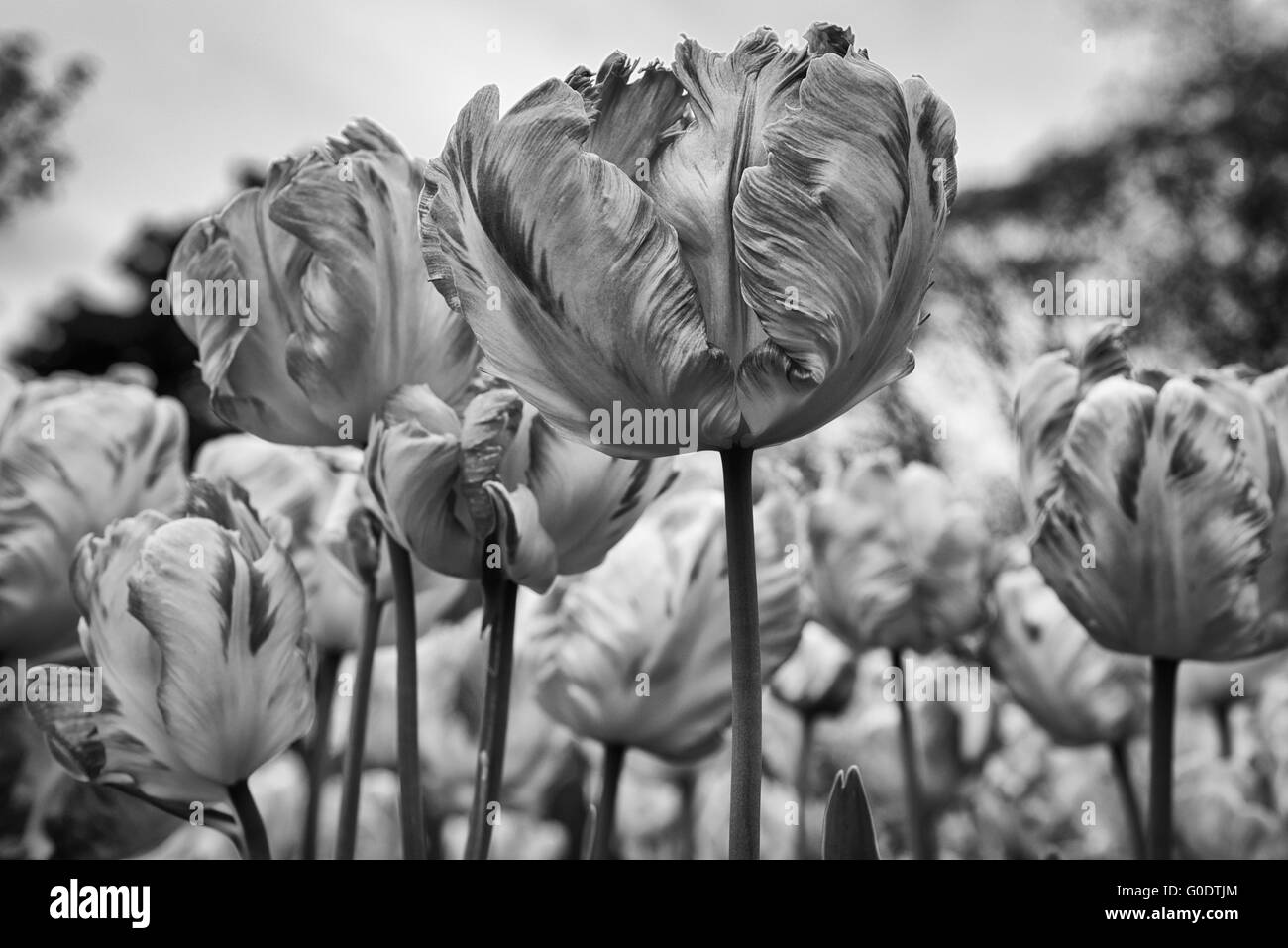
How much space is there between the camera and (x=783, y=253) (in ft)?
1.16

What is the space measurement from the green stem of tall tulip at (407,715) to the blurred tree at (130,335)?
10.6 meters

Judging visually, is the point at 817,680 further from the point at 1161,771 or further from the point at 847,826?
the point at 847,826

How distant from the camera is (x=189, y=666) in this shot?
462 mm

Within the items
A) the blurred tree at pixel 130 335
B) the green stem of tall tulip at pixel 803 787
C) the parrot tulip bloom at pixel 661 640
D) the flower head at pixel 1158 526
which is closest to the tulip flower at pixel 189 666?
the parrot tulip bloom at pixel 661 640

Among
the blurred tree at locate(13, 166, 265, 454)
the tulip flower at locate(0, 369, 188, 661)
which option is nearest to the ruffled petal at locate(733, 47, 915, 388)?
the tulip flower at locate(0, 369, 188, 661)

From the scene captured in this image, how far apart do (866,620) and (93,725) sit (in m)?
0.53

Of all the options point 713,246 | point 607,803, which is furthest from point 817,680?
point 713,246

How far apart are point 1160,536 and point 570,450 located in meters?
0.28

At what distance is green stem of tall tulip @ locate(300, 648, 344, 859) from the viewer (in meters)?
0.69

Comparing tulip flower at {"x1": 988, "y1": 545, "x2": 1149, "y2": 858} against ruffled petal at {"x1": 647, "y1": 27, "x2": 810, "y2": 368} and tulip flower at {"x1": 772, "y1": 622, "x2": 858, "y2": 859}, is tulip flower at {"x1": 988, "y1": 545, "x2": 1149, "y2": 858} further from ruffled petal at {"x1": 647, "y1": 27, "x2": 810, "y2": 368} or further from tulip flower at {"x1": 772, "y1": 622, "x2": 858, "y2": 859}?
ruffled petal at {"x1": 647, "y1": 27, "x2": 810, "y2": 368}

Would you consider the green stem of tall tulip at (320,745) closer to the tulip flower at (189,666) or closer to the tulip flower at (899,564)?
the tulip flower at (189,666)

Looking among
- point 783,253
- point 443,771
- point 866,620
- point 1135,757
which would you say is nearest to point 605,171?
point 783,253

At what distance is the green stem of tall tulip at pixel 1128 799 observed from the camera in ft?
2.57

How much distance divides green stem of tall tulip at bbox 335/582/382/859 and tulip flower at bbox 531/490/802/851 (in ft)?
0.31
